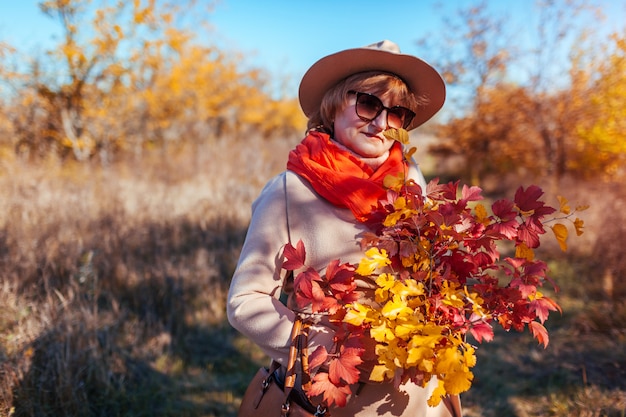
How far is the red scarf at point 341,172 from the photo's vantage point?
4.40ft

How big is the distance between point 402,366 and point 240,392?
8.18 feet

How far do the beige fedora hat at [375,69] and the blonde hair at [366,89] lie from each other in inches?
0.9

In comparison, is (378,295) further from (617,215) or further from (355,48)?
(617,215)

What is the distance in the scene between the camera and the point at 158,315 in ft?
12.7

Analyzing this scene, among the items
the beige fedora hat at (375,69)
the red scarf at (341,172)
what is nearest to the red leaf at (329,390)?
the red scarf at (341,172)

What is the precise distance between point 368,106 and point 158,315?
3105 millimetres

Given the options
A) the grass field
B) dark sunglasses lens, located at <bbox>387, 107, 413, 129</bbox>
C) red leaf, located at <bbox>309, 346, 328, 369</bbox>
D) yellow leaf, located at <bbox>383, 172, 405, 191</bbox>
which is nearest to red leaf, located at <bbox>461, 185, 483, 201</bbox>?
yellow leaf, located at <bbox>383, 172, 405, 191</bbox>

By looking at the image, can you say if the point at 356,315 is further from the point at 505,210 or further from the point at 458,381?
the point at 505,210

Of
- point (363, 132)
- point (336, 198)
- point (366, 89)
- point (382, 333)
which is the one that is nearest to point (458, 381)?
point (382, 333)

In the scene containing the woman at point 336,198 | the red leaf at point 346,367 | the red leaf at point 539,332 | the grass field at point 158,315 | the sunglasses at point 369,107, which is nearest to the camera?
the red leaf at point 346,367

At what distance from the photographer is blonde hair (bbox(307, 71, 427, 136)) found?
150 centimetres

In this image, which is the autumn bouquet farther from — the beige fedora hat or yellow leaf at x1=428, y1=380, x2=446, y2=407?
the beige fedora hat

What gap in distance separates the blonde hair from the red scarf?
0.14 meters

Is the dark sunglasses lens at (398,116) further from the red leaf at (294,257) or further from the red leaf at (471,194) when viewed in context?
the red leaf at (294,257)
